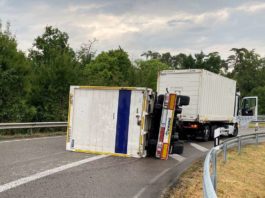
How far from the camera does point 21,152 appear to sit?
41.7 ft

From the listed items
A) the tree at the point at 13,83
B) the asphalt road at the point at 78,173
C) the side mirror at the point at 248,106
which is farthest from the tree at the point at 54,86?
the asphalt road at the point at 78,173

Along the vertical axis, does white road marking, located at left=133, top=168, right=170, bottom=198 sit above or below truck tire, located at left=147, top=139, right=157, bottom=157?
below

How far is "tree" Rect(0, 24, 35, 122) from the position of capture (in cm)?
2386

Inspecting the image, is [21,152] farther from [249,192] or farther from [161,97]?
[249,192]

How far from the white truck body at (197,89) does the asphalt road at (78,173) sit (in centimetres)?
524

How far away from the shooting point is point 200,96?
61.5 ft

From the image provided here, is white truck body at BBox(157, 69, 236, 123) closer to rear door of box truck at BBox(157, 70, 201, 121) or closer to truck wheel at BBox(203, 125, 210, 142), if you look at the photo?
rear door of box truck at BBox(157, 70, 201, 121)

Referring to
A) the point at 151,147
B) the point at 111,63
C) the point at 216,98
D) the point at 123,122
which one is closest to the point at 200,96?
the point at 216,98

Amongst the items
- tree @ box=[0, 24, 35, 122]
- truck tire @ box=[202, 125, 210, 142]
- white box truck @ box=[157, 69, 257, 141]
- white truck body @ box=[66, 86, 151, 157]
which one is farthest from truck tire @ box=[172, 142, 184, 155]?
tree @ box=[0, 24, 35, 122]

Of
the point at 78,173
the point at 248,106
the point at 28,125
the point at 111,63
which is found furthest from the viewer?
the point at 111,63

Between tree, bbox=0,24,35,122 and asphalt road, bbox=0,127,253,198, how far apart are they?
33.5ft

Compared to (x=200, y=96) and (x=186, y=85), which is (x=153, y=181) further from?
(x=186, y=85)

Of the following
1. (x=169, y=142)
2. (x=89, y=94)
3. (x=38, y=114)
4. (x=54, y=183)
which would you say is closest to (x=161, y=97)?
(x=169, y=142)

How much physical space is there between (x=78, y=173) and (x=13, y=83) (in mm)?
16177
